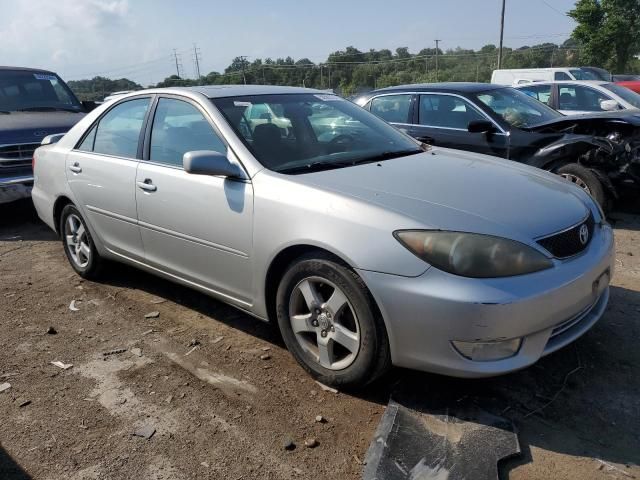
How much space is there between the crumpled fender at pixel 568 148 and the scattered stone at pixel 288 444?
478 centimetres

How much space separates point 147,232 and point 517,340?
253 cm

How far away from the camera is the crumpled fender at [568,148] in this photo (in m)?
5.98

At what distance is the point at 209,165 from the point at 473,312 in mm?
1650

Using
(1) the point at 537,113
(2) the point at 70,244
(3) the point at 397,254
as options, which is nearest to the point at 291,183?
(3) the point at 397,254

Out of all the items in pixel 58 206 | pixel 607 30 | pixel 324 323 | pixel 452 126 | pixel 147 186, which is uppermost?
pixel 607 30

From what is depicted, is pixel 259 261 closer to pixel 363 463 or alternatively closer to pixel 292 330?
pixel 292 330

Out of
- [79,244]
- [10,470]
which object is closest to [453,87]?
[79,244]

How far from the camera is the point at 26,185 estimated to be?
22.3 feet

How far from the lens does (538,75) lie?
1583 cm

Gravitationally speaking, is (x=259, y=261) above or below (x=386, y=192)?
below

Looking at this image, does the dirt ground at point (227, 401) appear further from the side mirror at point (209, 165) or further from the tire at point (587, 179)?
the tire at point (587, 179)

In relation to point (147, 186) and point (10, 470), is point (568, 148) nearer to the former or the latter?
point (147, 186)

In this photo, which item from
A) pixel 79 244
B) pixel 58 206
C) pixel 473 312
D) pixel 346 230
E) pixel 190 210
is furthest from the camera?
pixel 58 206

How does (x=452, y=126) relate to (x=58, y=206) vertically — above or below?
above
